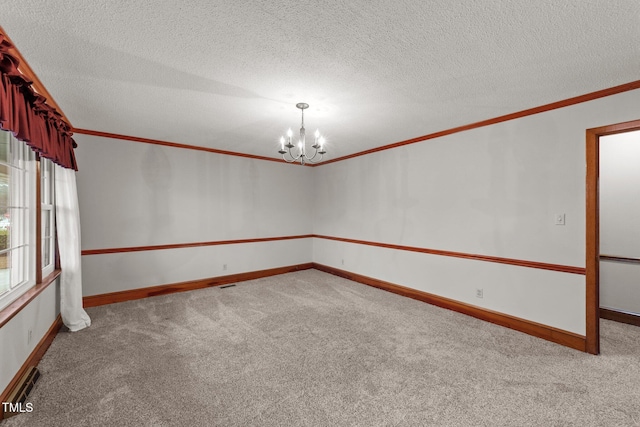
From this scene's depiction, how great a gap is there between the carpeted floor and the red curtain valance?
1825 millimetres

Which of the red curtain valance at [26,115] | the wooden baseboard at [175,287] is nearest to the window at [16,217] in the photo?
the red curtain valance at [26,115]

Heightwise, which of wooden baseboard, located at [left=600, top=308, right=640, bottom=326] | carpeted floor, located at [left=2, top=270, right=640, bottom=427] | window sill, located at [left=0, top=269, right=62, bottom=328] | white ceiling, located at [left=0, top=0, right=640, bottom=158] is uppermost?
white ceiling, located at [left=0, top=0, right=640, bottom=158]

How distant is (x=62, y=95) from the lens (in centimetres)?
270

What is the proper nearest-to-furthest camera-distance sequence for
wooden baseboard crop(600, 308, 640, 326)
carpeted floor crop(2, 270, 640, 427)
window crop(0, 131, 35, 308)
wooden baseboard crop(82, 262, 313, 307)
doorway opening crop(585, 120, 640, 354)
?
carpeted floor crop(2, 270, 640, 427) → window crop(0, 131, 35, 308) → doorway opening crop(585, 120, 640, 354) → wooden baseboard crop(600, 308, 640, 326) → wooden baseboard crop(82, 262, 313, 307)

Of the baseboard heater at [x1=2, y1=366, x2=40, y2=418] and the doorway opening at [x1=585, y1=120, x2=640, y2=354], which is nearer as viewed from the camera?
the baseboard heater at [x1=2, y1=366, x2=40, y2=418]

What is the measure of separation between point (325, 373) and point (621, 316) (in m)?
3.59

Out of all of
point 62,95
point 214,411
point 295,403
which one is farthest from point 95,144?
point 295,403

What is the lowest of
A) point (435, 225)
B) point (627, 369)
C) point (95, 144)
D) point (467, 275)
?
point (627, 369)

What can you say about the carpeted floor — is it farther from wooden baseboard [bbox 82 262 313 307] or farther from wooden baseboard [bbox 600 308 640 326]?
wooden baseboard [bbox 82 262 313 307]

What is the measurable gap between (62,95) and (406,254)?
4495 mm

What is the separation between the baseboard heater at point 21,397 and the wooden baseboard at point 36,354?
21 millimetres

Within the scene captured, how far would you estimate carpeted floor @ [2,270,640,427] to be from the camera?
185 centimetres

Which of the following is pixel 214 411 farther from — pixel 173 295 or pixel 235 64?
pixel 173 295

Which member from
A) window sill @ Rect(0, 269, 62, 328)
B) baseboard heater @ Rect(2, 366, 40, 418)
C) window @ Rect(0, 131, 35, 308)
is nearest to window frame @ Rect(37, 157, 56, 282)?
window sill @ Rect(0, 269, 62, 328)
